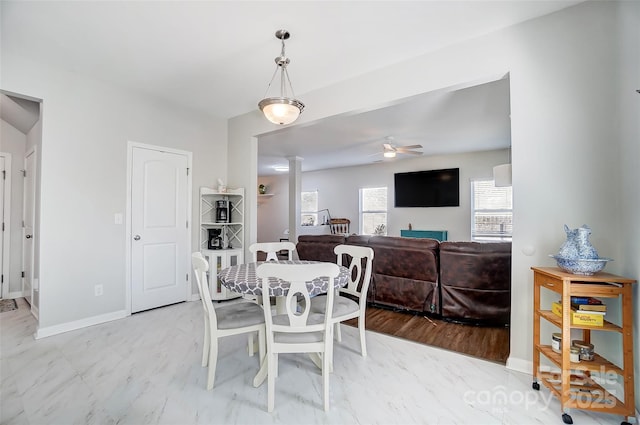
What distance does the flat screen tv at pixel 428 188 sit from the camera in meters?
6.45

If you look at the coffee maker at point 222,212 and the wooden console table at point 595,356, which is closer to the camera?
the wooden console table at point 595,356

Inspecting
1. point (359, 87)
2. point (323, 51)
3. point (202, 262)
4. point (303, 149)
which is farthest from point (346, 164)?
point (202, 262)

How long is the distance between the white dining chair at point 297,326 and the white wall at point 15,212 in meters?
4.50

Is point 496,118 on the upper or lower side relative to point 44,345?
upper

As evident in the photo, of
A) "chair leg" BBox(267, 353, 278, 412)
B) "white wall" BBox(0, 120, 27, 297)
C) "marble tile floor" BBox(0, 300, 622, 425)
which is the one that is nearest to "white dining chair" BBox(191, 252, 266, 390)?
"marble tile floor" BBox(0, 300, 622, 425)

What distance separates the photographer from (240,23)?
7.47 feet

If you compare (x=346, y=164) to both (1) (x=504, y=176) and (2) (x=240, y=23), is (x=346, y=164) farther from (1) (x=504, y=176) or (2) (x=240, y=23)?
(2) (x=240, y=23)

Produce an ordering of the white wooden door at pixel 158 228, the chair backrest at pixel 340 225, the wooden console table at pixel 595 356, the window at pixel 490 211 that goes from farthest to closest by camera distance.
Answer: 1. the chair backrest at pixel 340 225
2. the window at pixel 490 211
3. the white wooden door at pixel 158 228
4. the wooden console table at pixel 595 356

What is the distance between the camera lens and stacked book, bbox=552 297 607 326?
171 centimetres

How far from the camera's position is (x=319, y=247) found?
4.14 m

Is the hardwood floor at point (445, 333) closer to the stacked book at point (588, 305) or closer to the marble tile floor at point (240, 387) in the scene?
the marble tile floor at point (240, 387)

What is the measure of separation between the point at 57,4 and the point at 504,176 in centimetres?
389

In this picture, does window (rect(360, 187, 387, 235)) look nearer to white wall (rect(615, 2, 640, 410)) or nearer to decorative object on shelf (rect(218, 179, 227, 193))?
decorative object on shelf (rect(218, 179, 227, 193))

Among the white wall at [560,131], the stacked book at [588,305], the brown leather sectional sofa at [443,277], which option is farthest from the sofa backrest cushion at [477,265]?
the stacked book at [588,305]
